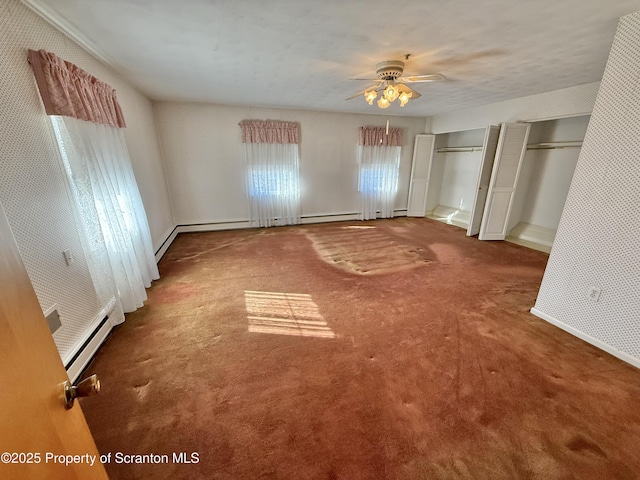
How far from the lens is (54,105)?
168 centimetres

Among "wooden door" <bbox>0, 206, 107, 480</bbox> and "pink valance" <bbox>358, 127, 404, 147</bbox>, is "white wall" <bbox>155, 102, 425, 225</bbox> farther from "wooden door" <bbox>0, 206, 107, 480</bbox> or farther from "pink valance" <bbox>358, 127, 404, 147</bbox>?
"wooden door" <bbox>0, 206, 107, 480</bbox>

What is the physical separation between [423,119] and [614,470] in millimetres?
6014

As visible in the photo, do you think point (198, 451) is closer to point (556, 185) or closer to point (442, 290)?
point (442, 290)

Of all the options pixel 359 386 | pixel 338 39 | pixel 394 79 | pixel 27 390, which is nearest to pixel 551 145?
pixel 394 79

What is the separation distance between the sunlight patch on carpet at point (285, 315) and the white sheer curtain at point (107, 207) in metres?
1.12

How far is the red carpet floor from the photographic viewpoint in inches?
49.6

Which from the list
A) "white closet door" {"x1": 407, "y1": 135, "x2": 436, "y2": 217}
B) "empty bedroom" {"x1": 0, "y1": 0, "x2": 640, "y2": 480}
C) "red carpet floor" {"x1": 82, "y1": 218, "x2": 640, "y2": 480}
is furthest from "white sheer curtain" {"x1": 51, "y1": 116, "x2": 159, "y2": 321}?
"white closet door" {"x1": 407, "y1": 135, "x2": 436, "y2": 217}

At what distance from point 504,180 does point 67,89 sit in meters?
5.40

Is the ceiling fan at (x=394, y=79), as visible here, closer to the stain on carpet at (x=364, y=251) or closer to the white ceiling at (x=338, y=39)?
the white ceiling at (x=338, y=39)

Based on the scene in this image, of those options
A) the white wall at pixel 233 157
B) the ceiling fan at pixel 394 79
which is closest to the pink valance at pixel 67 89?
the white wall at pixel 233 157

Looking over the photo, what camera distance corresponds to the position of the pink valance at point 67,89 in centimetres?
162

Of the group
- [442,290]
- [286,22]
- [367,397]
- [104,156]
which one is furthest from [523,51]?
[104,156]

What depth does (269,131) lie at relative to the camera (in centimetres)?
463

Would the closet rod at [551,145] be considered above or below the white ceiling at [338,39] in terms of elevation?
below
